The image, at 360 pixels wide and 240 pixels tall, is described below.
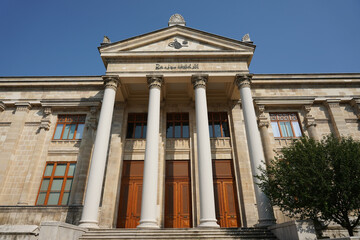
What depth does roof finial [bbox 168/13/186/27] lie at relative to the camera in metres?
19.5

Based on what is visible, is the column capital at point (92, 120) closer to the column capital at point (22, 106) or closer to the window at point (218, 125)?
the column capital at point (22, 106)

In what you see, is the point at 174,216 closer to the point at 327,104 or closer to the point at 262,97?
the point at 262,97

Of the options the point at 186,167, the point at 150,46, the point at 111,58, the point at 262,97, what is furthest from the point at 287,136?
the point at 111,58

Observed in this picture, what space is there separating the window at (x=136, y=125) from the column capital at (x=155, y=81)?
4.09m

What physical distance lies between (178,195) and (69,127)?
32.5ft

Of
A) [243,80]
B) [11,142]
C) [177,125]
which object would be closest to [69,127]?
[11,142]

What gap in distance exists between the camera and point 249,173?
16.0m

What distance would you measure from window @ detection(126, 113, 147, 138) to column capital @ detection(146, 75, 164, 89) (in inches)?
161

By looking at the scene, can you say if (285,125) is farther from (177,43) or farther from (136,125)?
(136,125)

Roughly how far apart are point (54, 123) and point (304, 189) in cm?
1744

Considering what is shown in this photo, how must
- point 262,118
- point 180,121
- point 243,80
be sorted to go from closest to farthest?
point 243,80, point 262,118, point 180,121

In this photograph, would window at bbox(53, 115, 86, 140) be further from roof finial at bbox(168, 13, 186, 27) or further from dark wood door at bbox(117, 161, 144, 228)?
roof finial at bbox(168, 13, 186, 27)

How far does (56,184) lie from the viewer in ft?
52.7

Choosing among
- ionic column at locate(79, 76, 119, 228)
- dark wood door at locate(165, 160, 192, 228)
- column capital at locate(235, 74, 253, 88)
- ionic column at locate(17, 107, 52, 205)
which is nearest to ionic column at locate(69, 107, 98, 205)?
ionic column at locate(17, 107, 52, 205)
